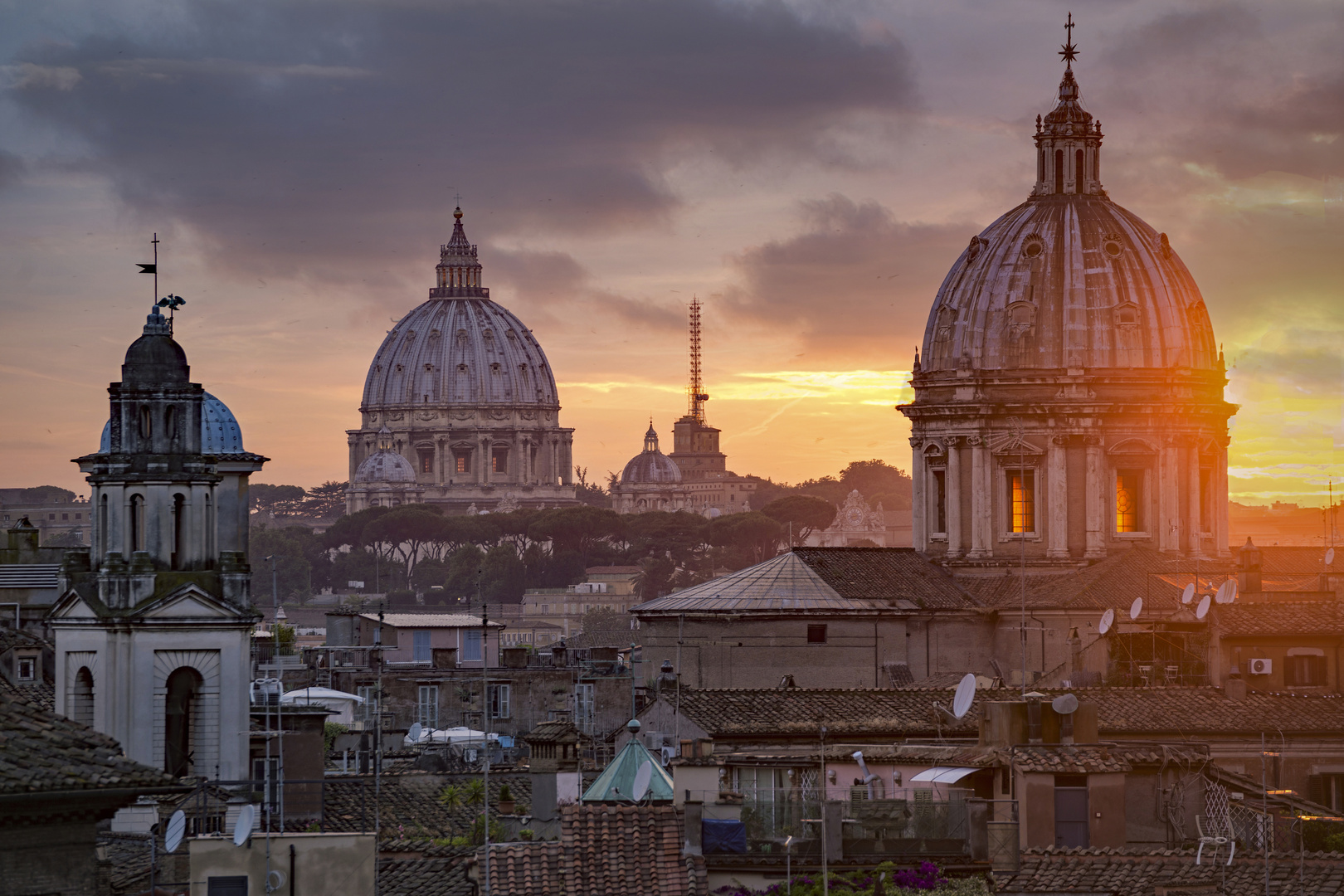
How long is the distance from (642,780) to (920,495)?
2993 centimetres

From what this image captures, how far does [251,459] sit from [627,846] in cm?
1712

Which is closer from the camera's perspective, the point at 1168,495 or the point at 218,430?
the point at 218,430

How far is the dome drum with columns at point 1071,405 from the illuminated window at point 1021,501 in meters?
0.02

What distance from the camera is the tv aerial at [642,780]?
3030 centimetres

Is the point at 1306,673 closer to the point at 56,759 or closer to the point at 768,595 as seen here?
the point at 768,595

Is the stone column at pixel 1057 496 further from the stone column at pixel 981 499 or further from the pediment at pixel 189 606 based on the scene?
the pediment at pixel 189 606

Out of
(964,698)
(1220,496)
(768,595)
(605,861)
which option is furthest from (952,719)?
(1220,496)

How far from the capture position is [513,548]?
158125 mm

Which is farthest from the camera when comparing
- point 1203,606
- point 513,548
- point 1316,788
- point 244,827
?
point 513,548

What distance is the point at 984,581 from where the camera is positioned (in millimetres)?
57781

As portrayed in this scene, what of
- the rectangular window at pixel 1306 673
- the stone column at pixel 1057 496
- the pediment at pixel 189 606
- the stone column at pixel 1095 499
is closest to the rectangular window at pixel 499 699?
the stone column at pixel 1057 496

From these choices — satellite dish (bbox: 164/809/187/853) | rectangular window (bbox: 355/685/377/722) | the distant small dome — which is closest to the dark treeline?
rectangular window (bbox: 355/685/377/722)

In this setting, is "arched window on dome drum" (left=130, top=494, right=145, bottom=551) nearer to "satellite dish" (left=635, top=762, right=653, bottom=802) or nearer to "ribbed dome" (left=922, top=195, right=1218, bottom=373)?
"satellite dish" (left=635, top=762, right=653, bottom=802)

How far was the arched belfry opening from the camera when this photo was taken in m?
37.4
